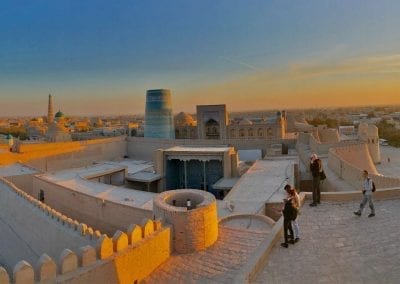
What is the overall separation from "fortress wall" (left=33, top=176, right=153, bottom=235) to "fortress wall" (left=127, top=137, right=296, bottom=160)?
11340mm

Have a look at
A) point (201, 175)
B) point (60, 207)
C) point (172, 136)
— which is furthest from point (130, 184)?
point (172, 136)

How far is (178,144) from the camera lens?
25703 mm

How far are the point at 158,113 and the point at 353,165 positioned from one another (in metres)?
20.9

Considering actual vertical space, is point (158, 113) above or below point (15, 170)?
above

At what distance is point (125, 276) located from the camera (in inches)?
212

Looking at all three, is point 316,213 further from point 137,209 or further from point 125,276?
point 137,209

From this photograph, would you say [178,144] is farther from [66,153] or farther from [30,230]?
[30,230]

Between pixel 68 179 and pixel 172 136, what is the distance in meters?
16.7

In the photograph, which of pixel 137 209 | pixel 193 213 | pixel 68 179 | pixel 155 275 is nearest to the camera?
pixel 155 275

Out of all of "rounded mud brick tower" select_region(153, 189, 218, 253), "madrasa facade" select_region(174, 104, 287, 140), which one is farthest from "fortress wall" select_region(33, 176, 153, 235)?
"madrasa facade" select_region(174, 104, 287, 140)

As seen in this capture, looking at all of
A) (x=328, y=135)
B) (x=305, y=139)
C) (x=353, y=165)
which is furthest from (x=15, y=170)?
(x=328, y=135)

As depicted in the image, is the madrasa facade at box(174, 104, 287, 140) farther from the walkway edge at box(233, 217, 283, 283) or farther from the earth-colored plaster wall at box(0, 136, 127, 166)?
the walkway edge at box(233, 217, 283, 283)

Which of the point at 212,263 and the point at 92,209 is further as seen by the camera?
→ the point at 92,209

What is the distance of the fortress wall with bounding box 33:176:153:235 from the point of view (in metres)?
11.1
